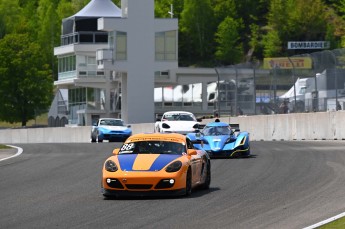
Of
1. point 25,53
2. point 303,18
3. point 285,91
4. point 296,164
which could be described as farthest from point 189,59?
point 296,164

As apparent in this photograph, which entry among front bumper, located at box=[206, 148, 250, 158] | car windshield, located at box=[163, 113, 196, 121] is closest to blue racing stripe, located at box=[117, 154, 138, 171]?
front bumper, located at box=[206, 148, 250, 158]

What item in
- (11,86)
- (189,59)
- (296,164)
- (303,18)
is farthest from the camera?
(189,59)

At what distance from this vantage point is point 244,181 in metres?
21.5

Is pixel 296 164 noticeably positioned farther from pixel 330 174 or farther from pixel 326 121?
pixel 326 121

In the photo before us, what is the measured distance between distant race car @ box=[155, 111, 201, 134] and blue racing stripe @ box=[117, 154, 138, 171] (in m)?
25.8

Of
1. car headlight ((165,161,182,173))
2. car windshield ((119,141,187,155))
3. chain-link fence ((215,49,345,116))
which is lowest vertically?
car headlight ((165,161,182,173))

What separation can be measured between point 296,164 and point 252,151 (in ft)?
23.2

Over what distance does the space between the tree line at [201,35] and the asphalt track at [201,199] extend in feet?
257

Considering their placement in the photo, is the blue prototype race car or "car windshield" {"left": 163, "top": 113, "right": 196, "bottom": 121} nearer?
the blue prototype race car

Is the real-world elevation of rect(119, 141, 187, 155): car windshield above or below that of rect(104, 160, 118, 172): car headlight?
above

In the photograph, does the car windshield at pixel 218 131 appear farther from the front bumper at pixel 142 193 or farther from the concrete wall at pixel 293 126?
the front bumper at pixel 142 193

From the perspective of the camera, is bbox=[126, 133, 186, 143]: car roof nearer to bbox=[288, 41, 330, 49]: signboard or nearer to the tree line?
the tree line

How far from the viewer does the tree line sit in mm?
106438

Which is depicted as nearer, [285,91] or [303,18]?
[285,91]
